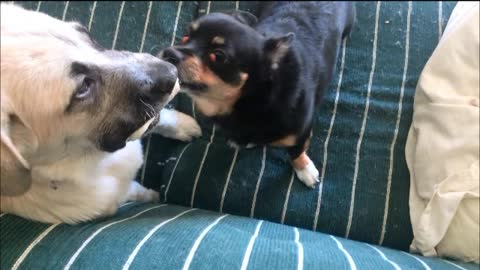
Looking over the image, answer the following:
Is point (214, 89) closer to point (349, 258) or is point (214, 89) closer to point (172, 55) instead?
point (172, 55)

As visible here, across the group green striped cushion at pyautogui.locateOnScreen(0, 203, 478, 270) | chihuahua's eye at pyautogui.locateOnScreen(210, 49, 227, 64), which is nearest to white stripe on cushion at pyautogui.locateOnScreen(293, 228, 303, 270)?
green striped cushion at pyautogui.locateOnScreen(0, 203, 478, 270)

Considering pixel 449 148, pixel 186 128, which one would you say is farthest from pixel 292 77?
pixel 449 148

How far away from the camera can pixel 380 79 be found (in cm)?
197

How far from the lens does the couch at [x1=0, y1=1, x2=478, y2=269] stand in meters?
1.24

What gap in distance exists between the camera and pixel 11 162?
106cm

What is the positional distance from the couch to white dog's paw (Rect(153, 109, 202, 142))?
0.04 meters

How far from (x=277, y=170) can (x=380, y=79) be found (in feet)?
1.99

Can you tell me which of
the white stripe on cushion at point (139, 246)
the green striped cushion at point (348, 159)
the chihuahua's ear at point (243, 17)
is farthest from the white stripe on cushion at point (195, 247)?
the chihuahua's ear at point (243, 17)

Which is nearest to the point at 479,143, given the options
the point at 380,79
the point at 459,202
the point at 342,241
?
the point at 459,202

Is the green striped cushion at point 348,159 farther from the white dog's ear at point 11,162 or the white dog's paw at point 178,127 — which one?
the white dog's ear at point 11,162

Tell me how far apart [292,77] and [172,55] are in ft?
1.44

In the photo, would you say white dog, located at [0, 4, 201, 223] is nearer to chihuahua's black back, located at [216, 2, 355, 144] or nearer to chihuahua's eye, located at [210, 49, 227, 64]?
chihuahua's eye, located at [210, 49, 227, 64]

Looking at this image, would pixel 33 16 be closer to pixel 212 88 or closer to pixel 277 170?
pixel 212 88

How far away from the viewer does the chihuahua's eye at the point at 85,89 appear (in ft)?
3.88
